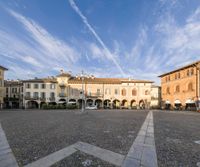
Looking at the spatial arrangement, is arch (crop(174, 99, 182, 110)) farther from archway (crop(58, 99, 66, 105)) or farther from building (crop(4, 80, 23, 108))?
building (crop(4, 80, 23, 108))

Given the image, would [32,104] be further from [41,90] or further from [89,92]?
[89,92]

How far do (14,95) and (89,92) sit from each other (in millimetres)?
26594

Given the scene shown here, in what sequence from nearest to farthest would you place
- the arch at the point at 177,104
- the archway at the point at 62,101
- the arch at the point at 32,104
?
1. the arch at the point at 177,104
2. the archway at the point at 62,101
3. the arch at the point at 32,104

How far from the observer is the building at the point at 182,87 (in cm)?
3164

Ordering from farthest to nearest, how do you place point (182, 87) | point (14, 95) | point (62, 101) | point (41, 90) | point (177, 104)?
point (14, 95)
point (41, 90)
point (62, 101)
point (177, 104)
point (182, 87)

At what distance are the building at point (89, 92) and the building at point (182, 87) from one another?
4.80m

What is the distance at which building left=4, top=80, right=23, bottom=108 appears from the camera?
162 ft

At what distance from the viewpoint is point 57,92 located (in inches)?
1727

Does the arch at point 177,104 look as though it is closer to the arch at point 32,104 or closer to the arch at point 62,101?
the arch at point 62,101

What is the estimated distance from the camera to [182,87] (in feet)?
117

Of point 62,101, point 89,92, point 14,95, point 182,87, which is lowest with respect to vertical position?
point 62,101

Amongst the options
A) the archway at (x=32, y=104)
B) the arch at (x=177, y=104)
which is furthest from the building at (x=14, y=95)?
the arch at (x=177, y=104)

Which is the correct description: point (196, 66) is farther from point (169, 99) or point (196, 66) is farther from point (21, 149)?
point (21, 149)

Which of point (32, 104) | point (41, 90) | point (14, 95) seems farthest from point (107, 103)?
point (14, 95)
